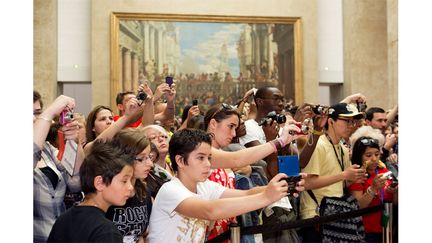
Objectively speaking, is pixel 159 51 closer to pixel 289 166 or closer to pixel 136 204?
pixel 289 166

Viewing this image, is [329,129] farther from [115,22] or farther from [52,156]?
[115,22]

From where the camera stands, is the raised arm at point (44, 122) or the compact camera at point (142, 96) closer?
the raised arm at point (44, 122)

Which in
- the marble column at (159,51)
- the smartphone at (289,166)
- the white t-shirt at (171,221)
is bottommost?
the white t-shirt at (171,221)

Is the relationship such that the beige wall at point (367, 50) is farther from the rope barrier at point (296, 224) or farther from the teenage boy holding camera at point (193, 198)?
the teenage boy holding camera at point (193, 198)

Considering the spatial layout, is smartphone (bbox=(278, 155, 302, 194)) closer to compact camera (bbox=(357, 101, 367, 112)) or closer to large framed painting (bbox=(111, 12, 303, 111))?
compact camera (bbox=(357, 101, 367, 112))

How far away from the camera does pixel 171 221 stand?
11.7ft

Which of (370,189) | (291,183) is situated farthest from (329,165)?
(291,183)

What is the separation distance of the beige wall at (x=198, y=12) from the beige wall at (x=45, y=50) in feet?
3.57

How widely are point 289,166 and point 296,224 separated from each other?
0.94 meters

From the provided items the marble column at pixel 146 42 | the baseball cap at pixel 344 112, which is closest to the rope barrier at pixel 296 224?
the baseball cap at pixel 344 112

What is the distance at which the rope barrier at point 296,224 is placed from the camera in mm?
4180

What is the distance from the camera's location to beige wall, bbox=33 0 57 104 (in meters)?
15.8

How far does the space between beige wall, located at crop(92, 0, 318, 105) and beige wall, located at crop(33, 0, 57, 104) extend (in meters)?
1.09
